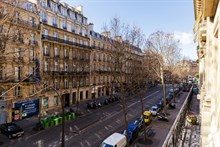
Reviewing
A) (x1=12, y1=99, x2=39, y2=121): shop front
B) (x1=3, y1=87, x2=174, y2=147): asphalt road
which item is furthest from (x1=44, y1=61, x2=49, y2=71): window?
(x1=3, y1=87, x2=174, y2=147): asphalt road

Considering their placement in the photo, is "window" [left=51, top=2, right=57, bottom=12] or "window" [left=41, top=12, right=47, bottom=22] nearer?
"window" [left=41, top=12, right=47, bottom=22]

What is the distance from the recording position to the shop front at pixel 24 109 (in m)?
22.4

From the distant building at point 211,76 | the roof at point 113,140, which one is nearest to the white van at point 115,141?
the roof at point 113,140

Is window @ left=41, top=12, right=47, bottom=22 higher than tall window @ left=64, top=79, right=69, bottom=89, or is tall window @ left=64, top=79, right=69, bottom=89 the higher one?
window @ left=41, top=12, right=47, bottom=22


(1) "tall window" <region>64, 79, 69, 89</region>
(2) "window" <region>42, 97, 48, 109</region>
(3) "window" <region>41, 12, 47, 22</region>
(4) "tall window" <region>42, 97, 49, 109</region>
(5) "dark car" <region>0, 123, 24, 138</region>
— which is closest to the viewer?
(5) "dark car" <region>0, 123, 24, 138</region>

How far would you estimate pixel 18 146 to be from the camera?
15.5 metres

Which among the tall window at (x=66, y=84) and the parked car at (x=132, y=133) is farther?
the tall window at (x=66, y=84)

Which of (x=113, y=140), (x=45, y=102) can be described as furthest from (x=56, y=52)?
(x=113, y=140)

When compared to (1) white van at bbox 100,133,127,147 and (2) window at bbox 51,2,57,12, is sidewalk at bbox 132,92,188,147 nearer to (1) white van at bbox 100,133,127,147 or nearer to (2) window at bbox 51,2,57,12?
(1) white van at bbox 100,133,127,147

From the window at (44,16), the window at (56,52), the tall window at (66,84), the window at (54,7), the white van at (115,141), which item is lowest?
the white van at (115,141)

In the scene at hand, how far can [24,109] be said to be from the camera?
23.5 meters

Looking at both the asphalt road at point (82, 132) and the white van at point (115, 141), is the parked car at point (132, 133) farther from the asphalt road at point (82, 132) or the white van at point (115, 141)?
the asphalt road at point (82, 132)

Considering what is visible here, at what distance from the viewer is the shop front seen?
2244 cm

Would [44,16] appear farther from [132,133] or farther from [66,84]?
[132,133]
